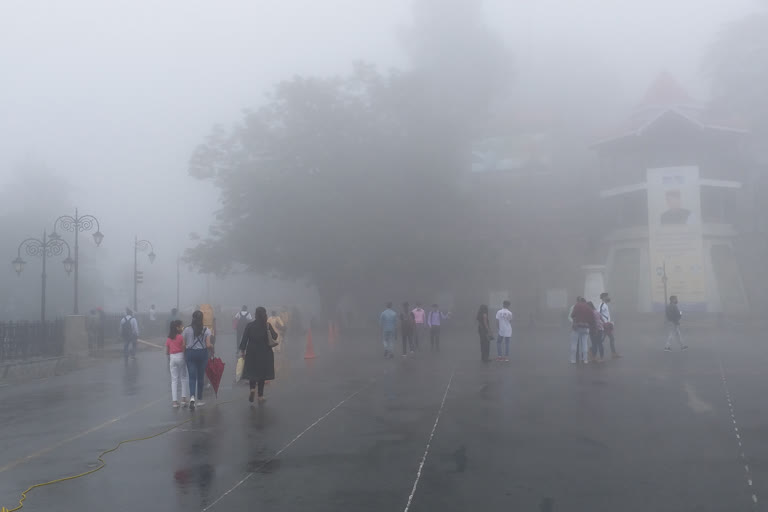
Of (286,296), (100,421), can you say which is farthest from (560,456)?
(286,296)

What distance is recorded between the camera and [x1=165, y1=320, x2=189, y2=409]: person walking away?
11555 mm

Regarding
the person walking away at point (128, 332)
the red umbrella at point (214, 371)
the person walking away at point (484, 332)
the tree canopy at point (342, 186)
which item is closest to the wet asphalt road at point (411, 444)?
the red umbrella at point (214, 371)

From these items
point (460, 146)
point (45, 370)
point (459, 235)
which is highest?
point (460, 146)

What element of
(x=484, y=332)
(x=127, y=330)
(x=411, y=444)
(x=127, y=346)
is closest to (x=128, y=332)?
(x=127, y=330)

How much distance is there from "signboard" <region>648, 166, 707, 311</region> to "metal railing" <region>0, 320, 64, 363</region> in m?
35.3

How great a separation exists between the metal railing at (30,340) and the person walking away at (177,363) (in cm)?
863

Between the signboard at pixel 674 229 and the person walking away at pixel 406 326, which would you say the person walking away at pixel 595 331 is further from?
the signboard at pixel 674 229

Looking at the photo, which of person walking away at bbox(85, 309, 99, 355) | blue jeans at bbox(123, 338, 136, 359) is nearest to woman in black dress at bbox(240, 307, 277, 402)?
blue jeans at bbox(123, 338, 136, 359)

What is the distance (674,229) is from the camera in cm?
4622

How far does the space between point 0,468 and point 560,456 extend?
5.88 metres

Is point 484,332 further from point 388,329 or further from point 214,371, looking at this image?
point 214,371

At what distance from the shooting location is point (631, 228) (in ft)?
160

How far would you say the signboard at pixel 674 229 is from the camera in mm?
45094

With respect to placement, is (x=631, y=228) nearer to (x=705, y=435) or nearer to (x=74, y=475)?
(x=705, y=435)
